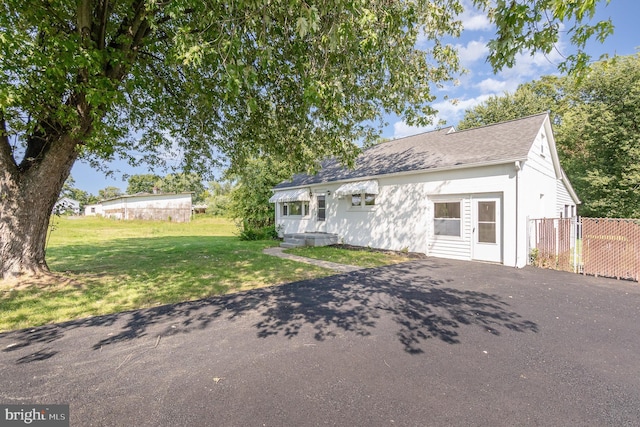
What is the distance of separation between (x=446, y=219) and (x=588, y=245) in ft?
12.8

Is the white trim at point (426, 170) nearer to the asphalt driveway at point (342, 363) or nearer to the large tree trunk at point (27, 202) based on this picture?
the asphalt driveway at point (342, 363)

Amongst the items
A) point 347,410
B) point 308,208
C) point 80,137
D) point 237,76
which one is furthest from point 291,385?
point 308,208

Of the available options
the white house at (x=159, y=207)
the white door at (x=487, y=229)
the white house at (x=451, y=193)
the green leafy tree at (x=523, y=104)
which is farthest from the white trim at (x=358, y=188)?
the white house at (x=159, y=207)

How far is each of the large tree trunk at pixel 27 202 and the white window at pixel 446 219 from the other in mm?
10964

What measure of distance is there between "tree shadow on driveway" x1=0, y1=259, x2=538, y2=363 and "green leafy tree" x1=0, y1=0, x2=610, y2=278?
3242 millimetres

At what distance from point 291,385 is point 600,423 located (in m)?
2.62

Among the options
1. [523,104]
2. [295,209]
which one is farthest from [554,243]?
[523,104]

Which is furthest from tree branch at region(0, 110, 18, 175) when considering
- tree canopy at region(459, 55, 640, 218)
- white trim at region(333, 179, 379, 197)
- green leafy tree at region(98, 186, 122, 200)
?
green leafy tree at region(98, 186, 122, 200)

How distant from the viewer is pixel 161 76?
310 inches

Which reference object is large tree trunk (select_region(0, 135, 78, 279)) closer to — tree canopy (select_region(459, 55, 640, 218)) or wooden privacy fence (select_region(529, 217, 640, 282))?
wooden privacy fence (select_region(529, 217, 640, 282))

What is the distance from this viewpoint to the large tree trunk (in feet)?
19.7

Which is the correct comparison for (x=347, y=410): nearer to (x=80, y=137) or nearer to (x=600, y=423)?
(x=600, y=423)

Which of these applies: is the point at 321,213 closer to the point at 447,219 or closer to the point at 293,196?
the point at 293,196

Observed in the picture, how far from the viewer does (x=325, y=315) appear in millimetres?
4816
